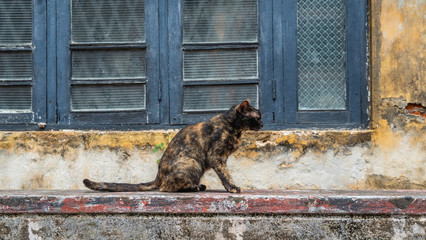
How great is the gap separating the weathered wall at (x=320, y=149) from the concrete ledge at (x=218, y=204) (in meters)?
1.97

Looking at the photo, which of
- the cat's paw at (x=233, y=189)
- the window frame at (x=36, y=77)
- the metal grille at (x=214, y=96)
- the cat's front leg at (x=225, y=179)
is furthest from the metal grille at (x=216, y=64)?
the cat's paw at (x=233, y=189)

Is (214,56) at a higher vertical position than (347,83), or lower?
higher

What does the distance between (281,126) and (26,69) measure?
2879mm

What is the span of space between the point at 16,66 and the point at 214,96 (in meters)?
2.23

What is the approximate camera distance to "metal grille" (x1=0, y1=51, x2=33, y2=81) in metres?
5.58

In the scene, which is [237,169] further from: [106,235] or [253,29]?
[106,235]

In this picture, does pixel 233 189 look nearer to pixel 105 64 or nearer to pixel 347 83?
pixel 347 83

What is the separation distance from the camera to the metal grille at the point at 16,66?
5582 millimetres

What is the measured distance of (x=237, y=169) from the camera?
5176 millimetres

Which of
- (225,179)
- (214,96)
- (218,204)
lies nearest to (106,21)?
(214,96)

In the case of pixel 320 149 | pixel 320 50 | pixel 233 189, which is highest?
pixel 320 50

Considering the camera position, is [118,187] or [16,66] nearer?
[118,187]

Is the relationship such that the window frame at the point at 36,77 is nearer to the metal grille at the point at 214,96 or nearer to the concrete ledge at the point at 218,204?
the metal grille at the point at 214,96

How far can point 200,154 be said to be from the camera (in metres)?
3.83
